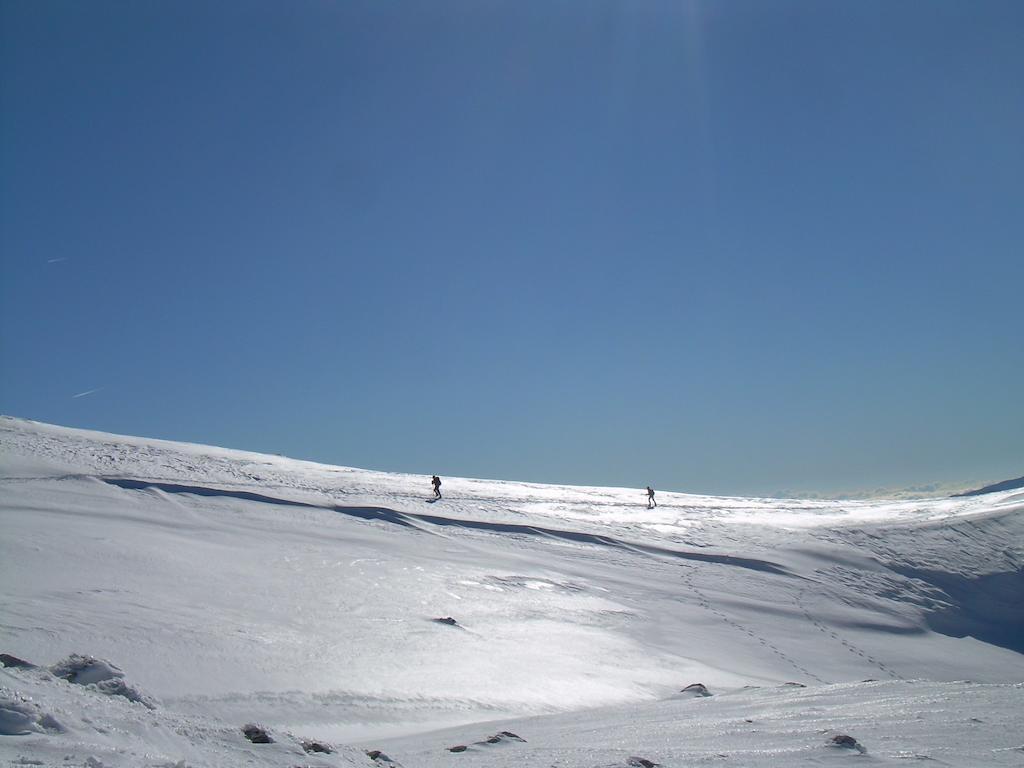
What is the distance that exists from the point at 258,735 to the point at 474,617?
9.71 m

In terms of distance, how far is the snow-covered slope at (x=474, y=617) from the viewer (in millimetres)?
7059

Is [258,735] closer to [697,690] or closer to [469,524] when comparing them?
[697,690]

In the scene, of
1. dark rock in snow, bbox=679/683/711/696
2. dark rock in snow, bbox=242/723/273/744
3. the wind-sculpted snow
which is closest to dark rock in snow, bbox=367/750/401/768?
dark rock in snow, bbox=242/723/273/744

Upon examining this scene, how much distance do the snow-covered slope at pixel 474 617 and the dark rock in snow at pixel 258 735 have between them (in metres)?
Result: 0.07

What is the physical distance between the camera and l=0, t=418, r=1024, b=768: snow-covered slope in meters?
7.06

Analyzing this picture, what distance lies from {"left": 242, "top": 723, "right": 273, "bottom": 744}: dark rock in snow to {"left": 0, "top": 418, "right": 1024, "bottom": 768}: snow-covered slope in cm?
7

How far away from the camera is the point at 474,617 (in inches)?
591

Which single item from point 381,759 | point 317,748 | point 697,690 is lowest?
point 697,690

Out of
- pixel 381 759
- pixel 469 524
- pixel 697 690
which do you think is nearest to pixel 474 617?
pixel 697 690

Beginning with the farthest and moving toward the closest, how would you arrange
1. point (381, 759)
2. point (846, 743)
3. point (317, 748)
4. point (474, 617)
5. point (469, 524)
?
point (469, 524), point (474, 617), point (846, 743), point (381, 759), point (317, 748)

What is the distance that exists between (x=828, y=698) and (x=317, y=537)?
13.8m

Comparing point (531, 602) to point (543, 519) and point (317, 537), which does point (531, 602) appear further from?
point (543, 519)

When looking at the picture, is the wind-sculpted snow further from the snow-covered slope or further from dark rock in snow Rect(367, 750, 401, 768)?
dark rock in snow Rect(367, 750, 401, 768)

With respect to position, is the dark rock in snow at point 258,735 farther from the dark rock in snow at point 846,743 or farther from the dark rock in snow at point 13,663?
the dark rock in snow at point 846,743
